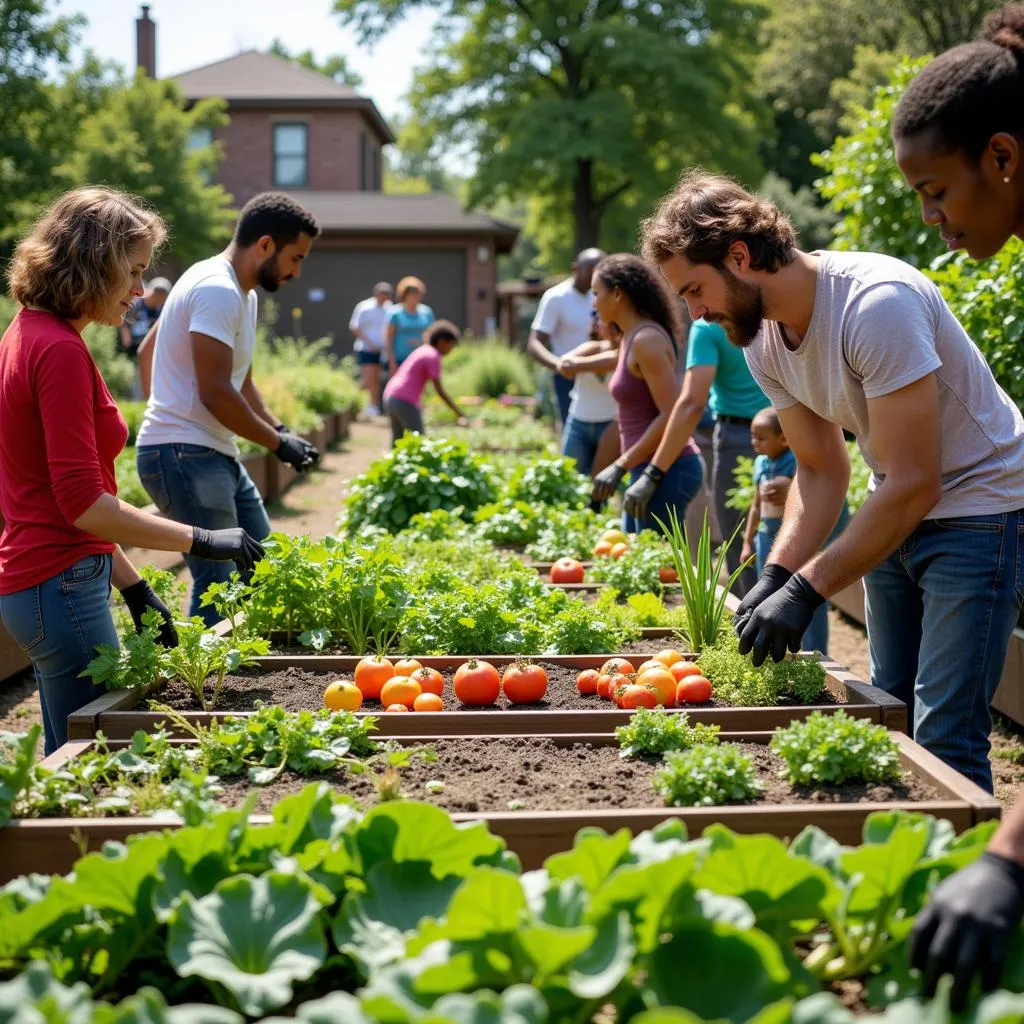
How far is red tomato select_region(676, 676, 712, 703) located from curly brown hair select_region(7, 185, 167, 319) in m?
1.93

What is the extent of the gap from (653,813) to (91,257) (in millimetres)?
2051

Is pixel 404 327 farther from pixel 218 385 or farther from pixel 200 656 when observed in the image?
pixel 200 656

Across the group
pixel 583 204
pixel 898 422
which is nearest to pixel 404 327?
pixel 898 422

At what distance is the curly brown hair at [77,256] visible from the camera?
121 inches

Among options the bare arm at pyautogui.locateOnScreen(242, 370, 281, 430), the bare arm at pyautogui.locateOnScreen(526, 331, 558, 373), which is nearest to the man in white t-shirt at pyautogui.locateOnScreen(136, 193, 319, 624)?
the bare arm at pyautogui.locateOnScreen(242, 370, 281, 430)

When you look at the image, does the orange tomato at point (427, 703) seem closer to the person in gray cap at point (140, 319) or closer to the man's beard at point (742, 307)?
the man's beard at point (742, 307)

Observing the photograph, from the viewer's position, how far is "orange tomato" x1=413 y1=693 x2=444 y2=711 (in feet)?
10.8

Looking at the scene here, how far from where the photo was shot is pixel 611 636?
4027 mm

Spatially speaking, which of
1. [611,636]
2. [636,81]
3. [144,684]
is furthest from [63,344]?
[636,81]

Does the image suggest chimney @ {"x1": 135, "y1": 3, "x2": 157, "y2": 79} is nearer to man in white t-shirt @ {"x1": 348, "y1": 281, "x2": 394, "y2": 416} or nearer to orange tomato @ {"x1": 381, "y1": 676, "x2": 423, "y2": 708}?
man in white t-shirt @ {"x1": 348, "y1": 281, "x2": 394, "y2": 416}

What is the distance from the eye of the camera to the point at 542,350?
29.9ft

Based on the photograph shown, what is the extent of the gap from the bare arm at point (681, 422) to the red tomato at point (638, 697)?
226cm

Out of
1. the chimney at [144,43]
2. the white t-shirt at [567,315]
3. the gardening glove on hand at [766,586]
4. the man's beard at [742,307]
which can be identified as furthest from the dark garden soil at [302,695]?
the chimney at [144,43]

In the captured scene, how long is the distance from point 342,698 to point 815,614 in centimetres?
251
